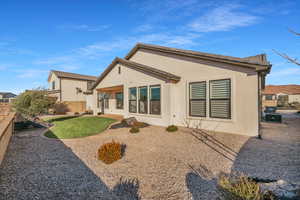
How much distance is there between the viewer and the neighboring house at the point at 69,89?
80.1 ft

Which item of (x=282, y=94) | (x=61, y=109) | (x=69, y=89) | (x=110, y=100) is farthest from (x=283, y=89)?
(x=61, y=109)

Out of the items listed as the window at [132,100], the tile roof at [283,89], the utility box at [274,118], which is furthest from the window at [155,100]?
the tile roof at [283,89]

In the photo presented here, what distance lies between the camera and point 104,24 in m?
14.1

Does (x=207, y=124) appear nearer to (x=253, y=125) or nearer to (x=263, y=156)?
(x=253, y=125)

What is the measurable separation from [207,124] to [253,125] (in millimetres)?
2477

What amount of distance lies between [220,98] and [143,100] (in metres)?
5.94

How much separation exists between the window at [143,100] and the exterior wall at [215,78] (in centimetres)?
191

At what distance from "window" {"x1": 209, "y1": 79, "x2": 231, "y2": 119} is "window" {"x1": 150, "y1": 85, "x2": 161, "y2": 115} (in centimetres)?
382

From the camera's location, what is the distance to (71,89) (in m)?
26.5

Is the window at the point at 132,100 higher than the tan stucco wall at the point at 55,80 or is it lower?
lower

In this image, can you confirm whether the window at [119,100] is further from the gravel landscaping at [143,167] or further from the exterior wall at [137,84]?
the gravel landscaping at [143,167]

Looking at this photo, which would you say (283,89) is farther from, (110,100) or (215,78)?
(110,100)

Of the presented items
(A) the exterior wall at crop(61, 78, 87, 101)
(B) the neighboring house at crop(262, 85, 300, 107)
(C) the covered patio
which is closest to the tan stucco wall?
(A) the exterior wall at crop(61, 78, 87, 101)

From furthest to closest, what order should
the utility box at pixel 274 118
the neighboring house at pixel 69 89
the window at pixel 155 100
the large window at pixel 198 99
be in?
the neighboring house at pixel 69 89 → the utility box at pixel 274 118 → the window at pixel 155 100 → the large window at pixel 198 99
